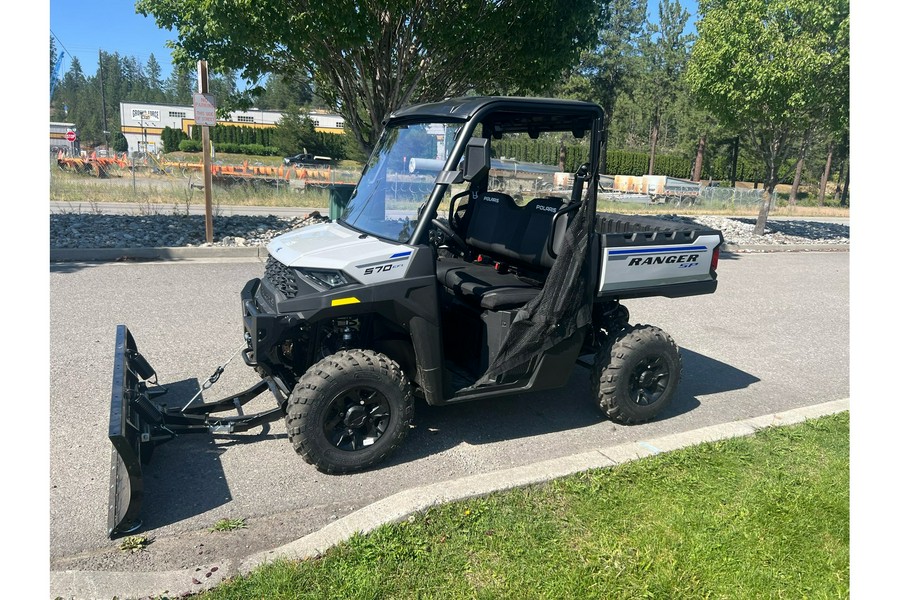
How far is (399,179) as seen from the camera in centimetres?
450

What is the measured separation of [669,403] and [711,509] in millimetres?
1602

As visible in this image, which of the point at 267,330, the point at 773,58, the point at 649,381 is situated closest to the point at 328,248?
the point at 267,330

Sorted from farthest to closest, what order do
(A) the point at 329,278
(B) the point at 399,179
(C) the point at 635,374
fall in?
(C) the point at 635,374, (B) the point at 399,179, (A) the point at 329,278

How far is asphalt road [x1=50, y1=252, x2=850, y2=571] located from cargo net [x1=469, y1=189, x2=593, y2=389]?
71 centimetres

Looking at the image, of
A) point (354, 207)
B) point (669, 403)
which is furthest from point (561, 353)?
point (354, 207)

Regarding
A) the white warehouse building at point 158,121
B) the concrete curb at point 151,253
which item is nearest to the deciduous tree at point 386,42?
the concrete curb at point 151,253

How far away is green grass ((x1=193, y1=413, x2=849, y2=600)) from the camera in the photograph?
296 cm

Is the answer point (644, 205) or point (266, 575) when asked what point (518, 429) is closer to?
point (266, 575)

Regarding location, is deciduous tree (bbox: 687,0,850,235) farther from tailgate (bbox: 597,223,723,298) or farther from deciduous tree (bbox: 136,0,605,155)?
tailgate (bbox: 597,223,723,298)

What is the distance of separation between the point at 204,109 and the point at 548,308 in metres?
8.72

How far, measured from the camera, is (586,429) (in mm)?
4969

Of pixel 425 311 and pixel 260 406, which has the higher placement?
pixel 425 311

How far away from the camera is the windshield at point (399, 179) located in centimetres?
422

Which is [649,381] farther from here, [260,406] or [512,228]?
[260,406]
